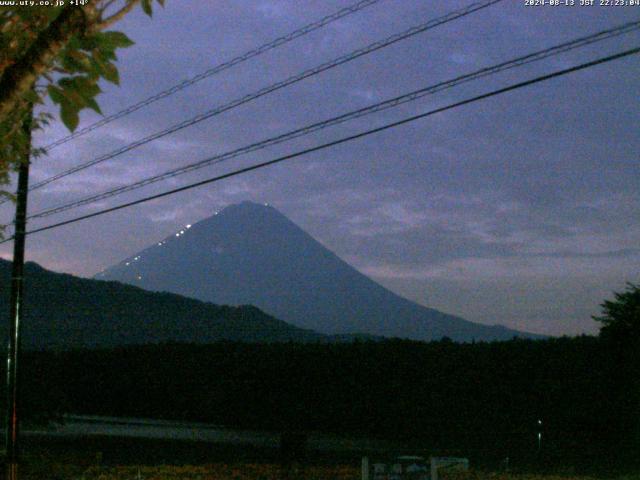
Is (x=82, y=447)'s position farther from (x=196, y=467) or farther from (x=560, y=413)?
(x=560, y=413)

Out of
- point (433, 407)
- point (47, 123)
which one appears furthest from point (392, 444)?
point (47, 123)

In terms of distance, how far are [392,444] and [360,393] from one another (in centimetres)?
484

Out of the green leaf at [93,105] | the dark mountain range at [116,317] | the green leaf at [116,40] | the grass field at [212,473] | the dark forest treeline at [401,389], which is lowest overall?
the grass field at [212,473]

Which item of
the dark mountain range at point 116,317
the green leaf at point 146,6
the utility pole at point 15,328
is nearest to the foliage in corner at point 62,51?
the green leaf at point 146,6

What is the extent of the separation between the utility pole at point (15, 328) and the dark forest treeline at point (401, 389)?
12.6 m

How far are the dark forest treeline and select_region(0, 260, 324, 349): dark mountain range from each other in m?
33.3

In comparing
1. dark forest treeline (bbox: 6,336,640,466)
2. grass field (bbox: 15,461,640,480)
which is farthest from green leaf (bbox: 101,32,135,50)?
dark forest treeline (bbox: 6,336,640,466)

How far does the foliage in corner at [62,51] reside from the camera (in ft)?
14.2

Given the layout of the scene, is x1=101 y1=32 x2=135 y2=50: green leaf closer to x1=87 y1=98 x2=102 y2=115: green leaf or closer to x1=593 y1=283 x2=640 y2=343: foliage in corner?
x1=87 y1=98 x2=102 y2=115: green leaf

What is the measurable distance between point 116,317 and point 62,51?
81737mm

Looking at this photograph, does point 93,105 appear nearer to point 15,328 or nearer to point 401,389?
point 15,328

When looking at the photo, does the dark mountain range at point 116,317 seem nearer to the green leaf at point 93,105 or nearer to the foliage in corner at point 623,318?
the foliage in corner at point 623,318

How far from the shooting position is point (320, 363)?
35812 mm

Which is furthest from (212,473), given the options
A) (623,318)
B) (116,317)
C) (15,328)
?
(116,317)
